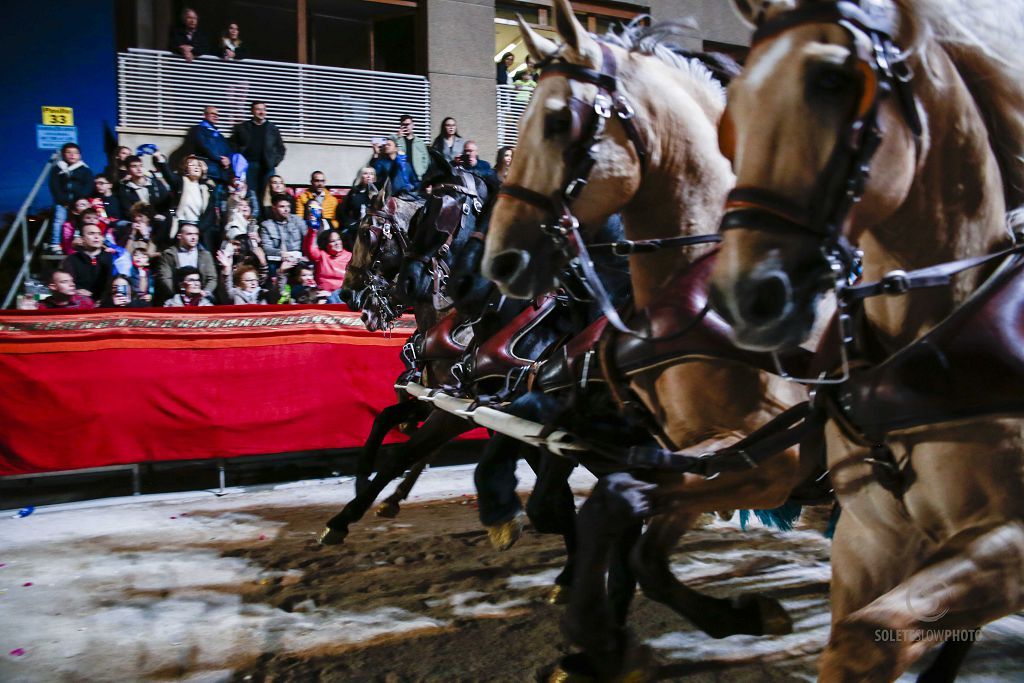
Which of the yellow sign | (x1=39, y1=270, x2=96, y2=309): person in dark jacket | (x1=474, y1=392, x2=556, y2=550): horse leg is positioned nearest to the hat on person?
(x1=39, y1=270, x2=96, y2=309): person in dark jacket

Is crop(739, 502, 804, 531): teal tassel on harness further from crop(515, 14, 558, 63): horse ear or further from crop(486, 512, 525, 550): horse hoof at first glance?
crop(515, 14, 558, 63): horse ear

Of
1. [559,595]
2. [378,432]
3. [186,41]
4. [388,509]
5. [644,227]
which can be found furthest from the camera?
[186,41]

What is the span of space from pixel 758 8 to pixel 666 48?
58.1 inches

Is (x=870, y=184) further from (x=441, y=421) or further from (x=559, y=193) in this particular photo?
(x=441, y=421)

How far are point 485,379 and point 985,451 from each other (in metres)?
2.70

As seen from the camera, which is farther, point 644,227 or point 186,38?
point 186,38

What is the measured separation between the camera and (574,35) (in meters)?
2.73

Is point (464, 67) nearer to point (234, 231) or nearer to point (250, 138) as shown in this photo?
point (250, 138)

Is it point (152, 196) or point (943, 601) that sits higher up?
point (152, 196)

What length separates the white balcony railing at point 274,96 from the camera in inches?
437

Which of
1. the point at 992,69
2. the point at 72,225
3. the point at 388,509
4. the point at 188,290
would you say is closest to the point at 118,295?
the point at 188,290

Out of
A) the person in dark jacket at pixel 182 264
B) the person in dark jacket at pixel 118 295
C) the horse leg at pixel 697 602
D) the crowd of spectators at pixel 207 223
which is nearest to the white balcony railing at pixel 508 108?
the crowd of spectators at pixel 207 223

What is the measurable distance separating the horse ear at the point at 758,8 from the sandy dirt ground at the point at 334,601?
7.76 ft

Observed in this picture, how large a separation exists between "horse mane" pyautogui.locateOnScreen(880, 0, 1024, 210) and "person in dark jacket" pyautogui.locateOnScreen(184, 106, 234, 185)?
928 centimetres
